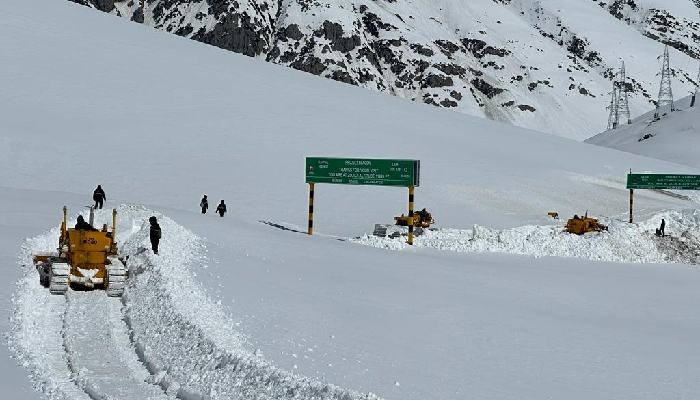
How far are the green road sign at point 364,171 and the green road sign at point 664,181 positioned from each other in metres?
23.0

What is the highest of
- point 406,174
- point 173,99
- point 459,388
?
point 173,99

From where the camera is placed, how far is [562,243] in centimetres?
3834

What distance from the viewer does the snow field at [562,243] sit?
3553cm

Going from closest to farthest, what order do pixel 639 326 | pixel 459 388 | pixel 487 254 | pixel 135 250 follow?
pixel 459 388 < pixel 639 326 < pixel 135 250 < pixel 487 254

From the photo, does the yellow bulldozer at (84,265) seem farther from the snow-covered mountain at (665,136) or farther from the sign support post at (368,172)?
the snow-covered mountain at (665,136)

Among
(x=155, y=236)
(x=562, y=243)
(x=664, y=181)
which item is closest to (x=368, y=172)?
(x=562, y=243)

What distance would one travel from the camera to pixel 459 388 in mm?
10945

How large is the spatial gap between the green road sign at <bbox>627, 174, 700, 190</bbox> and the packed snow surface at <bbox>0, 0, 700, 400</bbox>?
242 cm

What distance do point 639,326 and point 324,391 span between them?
930 centimetres

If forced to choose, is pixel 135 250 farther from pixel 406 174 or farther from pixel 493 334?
pixel 406 174

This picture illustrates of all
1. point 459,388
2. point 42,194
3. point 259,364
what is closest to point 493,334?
point 459,388

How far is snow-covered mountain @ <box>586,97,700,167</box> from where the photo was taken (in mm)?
115562

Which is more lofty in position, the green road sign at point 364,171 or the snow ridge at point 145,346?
the green road sign at point 364,171

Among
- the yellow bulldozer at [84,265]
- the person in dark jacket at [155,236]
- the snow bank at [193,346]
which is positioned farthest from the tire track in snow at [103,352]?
the person in dark jacket at [155,236]
